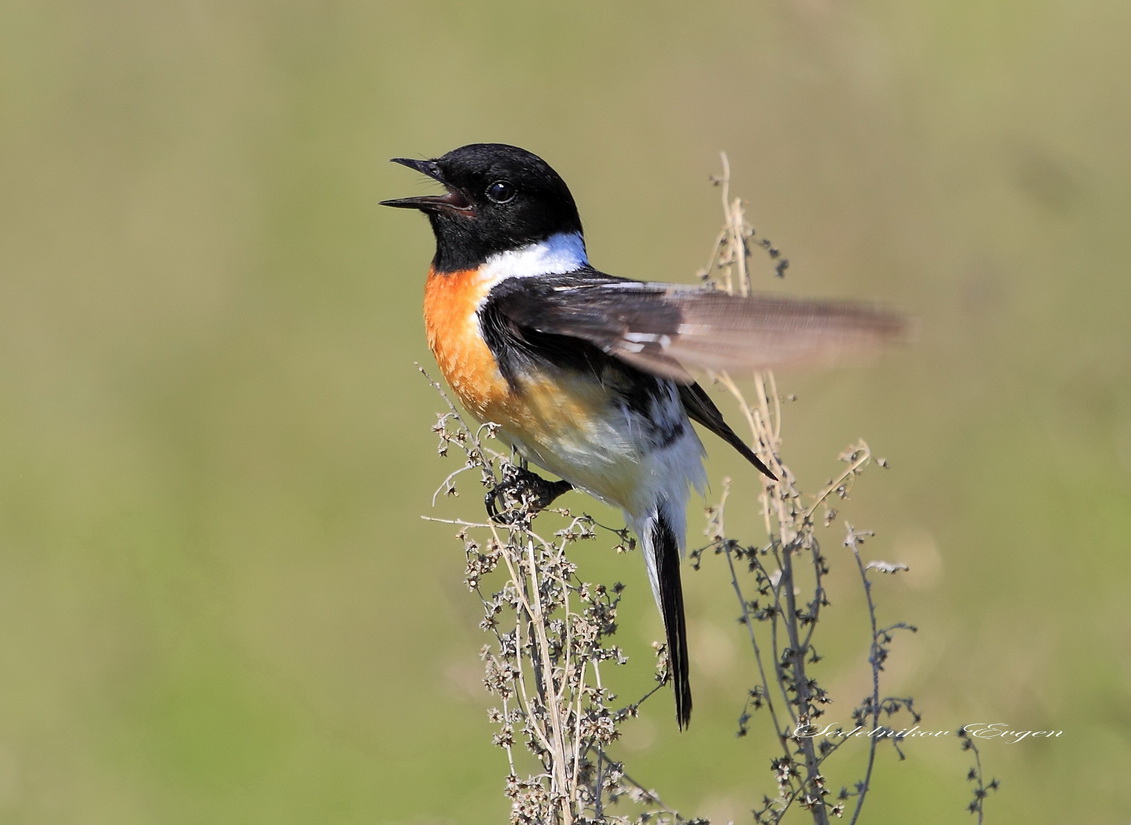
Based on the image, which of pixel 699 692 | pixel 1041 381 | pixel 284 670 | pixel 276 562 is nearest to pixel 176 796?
pixel 284 670

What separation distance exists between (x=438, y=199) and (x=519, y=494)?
113 cm

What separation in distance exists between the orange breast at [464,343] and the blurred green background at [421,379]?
854 millimetres

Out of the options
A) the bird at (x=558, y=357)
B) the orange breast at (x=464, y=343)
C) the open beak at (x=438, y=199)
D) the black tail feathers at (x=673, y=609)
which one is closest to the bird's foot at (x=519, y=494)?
the bird at (x=558, y=357)

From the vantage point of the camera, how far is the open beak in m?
4.36

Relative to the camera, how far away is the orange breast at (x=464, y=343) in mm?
3982

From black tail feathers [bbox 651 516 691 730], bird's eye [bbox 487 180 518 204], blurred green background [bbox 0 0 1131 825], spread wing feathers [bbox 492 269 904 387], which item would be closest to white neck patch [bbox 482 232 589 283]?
bird's eye [bbox 487 180 518 204]

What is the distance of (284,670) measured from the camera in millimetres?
5699

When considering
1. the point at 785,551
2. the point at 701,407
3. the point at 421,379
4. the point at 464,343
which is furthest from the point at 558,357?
the point at 421,379

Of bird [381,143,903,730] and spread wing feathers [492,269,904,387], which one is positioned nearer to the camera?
spread wing feathers [492,269,904,387]

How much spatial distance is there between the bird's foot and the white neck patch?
619 mm

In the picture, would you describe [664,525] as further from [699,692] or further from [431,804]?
[431,804]

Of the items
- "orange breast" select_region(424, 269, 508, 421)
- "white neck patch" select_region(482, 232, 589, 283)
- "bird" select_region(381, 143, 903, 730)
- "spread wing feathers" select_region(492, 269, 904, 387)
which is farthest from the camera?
"white neck patch" select_region(482, 232, 589, 283)

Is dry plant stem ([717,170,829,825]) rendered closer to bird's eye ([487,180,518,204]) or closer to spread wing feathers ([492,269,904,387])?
spread wing feathers ([492,269,904,387])

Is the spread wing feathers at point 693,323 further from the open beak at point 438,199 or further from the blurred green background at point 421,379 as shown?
the blurred green background at point 421,379
